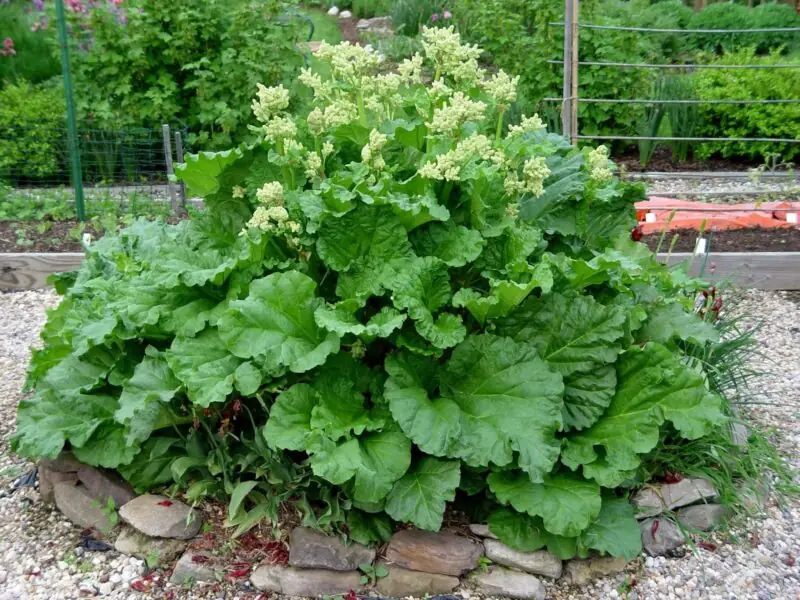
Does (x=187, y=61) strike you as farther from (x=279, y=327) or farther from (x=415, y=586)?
(x=415, y=586)

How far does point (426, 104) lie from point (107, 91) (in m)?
4.86

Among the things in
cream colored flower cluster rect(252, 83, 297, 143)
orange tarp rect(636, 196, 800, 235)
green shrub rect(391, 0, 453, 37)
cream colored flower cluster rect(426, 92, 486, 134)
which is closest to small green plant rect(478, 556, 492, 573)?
cream colored flower cluster rect(426, 92, 486, 134)

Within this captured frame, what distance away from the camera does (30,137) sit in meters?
6.52

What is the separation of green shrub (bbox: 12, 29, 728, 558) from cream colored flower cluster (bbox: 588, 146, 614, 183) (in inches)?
0.5

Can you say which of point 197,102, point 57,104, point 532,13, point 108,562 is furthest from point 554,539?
point 532,13

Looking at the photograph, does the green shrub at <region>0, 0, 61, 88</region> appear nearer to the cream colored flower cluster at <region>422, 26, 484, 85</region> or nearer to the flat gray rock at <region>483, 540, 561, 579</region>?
the cream colored flower cluster at <region>422, 26, 484, 85</region>

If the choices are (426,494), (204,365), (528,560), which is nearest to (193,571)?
(204,365)

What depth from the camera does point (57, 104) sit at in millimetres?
7090

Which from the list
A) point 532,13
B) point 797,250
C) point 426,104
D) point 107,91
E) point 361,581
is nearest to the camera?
point 361,581

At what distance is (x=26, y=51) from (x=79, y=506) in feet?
24.2

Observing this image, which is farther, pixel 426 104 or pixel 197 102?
pixel 197 102

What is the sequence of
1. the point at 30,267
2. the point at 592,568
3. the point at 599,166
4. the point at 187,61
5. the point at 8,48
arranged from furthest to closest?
A: the point at 8,48 < the point at 187,61 < the point at 30,267 < the point at 599,166 < the point at 592,568

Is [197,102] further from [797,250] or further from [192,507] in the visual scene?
[192,507]

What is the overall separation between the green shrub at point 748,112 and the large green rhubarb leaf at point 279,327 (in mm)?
6063
